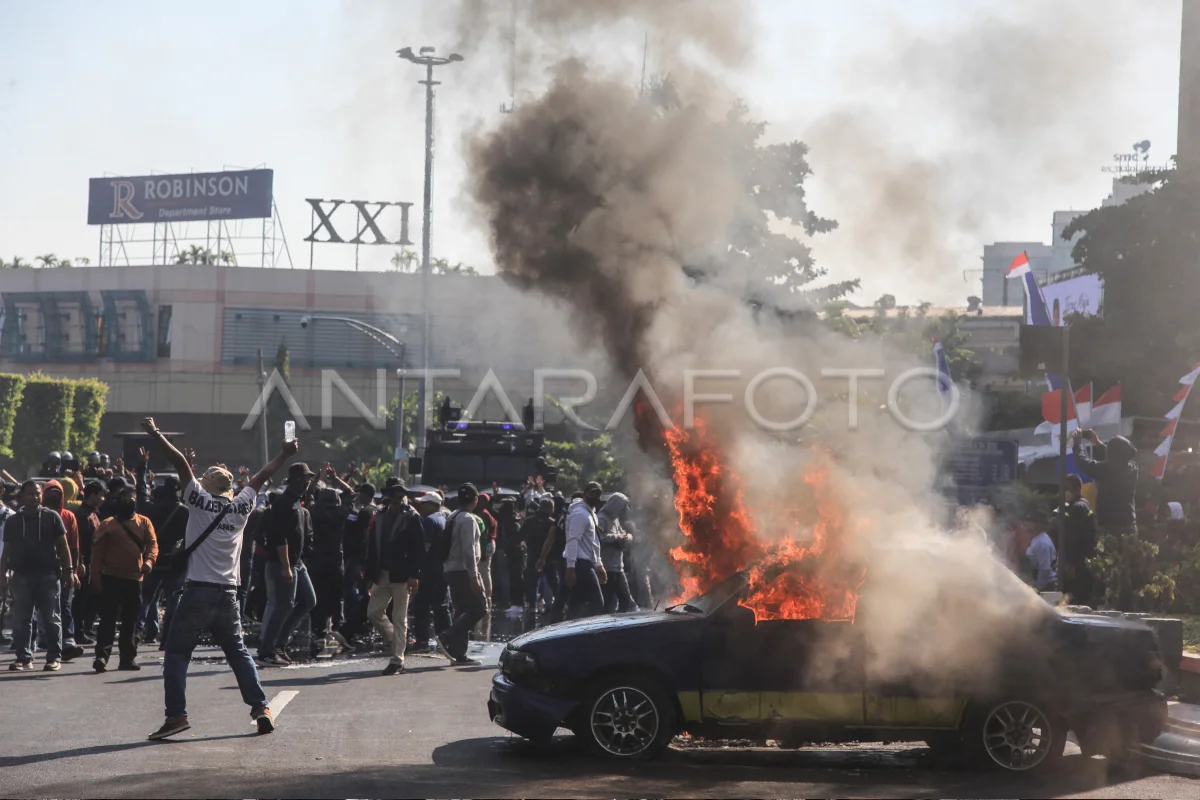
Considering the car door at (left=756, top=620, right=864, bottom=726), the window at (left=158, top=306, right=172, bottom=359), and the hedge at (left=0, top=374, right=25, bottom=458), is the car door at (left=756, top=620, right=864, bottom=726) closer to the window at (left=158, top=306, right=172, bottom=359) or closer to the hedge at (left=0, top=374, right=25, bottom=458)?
the hedge at (left=0, top=374, right=25, bottom=458)

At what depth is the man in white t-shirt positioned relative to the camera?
892cm

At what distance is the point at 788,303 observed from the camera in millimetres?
34562

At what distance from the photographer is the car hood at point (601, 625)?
28.5 ft

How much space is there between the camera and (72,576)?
14.1 m

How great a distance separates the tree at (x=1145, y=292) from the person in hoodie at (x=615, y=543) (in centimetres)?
2434

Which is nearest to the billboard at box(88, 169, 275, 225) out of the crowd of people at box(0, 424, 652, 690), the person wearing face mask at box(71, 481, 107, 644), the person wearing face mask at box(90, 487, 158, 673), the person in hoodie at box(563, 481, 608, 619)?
the crowd of people at box(0, 424, 652, 690)

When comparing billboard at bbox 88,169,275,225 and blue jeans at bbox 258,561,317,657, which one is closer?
blue jeans at bbox 258,561,317,657

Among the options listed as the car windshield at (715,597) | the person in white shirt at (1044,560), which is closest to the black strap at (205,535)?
the car windshield at (715,597)

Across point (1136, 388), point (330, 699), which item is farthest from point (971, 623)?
point (1136, 388)

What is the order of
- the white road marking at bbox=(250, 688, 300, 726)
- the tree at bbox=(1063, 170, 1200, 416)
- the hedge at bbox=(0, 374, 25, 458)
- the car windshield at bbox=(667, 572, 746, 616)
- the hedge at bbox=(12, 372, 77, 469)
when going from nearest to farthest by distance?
the car windshield at bbox=(667, 572, 746, 616)
the white road marking at bbox=(250, 688, 300, 726)
the tree at bbox=(1063, 170, 1200, 416)
the hedge at bbox=(0, 374, 25, 458)
the hedge at bbox=(12, 372, 77, 469)

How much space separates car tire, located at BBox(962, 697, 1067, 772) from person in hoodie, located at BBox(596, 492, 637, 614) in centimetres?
780

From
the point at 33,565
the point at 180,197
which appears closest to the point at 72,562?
the point at 33,565

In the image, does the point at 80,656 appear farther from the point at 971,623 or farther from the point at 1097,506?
the point at 1097,506

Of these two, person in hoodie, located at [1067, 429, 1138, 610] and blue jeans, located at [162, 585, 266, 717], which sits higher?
person in hoodie, located at [1067, 429, 1138, 610]
